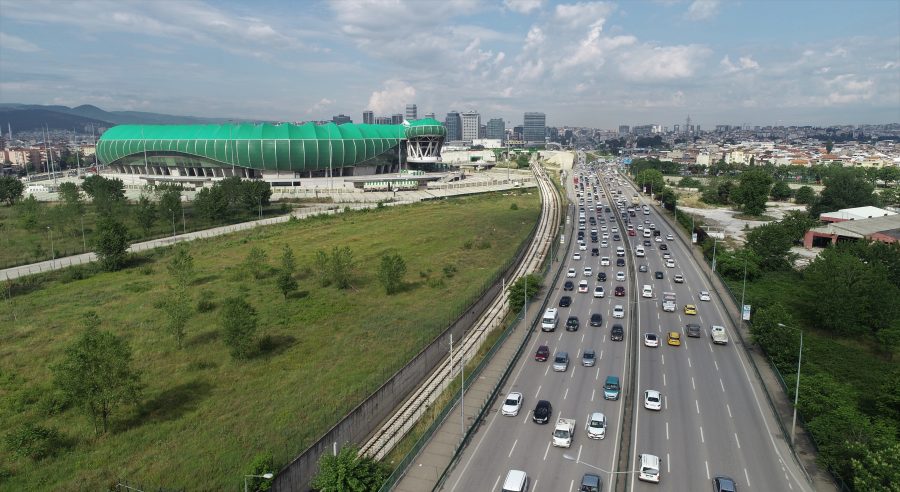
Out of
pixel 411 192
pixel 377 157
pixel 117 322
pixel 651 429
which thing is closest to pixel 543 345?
pixel 651 429

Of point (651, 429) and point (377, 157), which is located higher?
point (377, 157)

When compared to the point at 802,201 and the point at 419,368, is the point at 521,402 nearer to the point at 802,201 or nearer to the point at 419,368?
the point at 419,368

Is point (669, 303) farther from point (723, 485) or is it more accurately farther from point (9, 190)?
point (9, 190)

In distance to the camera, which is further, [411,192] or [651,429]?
[411,192]

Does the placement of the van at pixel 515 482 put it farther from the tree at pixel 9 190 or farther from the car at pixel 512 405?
the tree at pixel 9 190

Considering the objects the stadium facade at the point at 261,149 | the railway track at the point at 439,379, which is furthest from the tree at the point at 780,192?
the stadium facade at the point at 261,149

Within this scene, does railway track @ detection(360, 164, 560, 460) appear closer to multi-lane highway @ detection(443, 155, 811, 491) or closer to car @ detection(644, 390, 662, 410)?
multi-lane highway @ detection(443, 155, 811, 491)
